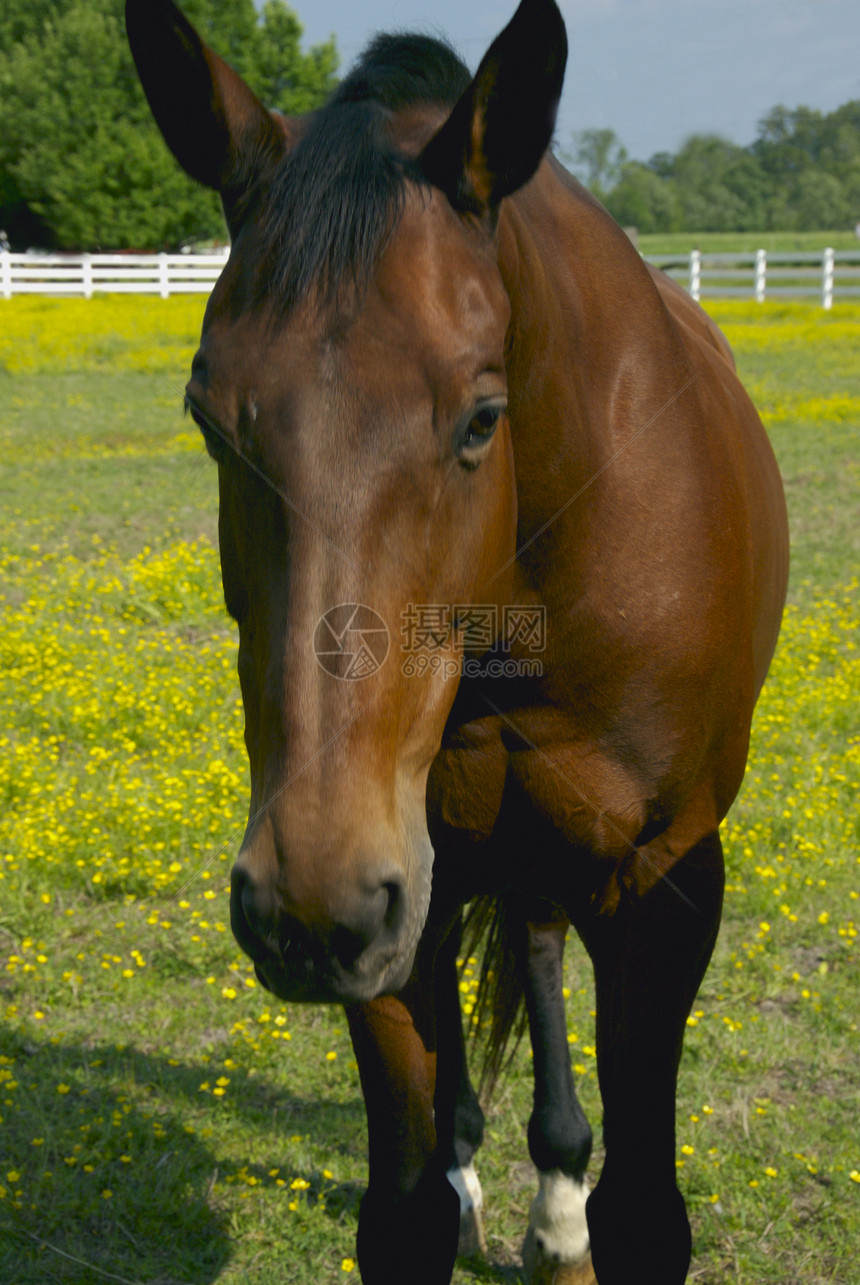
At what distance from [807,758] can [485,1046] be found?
8.75ft

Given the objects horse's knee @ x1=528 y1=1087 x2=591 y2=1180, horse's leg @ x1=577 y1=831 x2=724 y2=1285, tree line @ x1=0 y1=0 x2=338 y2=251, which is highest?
tree line @ x1=0 y1=0 x2=338 y2=251

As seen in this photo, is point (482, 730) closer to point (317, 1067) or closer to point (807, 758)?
point (317, 1067)

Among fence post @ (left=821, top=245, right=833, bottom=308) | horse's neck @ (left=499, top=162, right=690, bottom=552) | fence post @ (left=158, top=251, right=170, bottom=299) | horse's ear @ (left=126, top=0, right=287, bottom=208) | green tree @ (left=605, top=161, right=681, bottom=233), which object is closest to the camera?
horse's ear @ (left=126, top=0, right=287, bottom=208)

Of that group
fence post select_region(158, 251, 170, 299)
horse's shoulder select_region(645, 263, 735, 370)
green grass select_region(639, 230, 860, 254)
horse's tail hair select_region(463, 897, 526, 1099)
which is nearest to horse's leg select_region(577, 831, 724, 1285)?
horse's tail hair select_region(463, 897, 526, 1099)

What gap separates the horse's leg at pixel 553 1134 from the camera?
2.74 meters

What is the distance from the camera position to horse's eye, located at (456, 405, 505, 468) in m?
1.50

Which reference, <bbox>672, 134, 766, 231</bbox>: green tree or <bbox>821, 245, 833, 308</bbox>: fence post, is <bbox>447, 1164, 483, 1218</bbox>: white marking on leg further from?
<bbox>672, 134, 766, 231</bbox>: green tree

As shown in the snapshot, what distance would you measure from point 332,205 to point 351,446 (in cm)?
34

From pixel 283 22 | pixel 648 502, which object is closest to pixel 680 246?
pixel 283 22

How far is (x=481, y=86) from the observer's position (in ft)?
5.07

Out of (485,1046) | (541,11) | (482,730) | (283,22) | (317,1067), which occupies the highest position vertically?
(283,22)

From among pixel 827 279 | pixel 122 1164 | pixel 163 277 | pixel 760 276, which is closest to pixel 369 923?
pixel 122 1164

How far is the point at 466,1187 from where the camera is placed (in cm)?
286

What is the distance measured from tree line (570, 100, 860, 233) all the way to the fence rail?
24.1 meters
